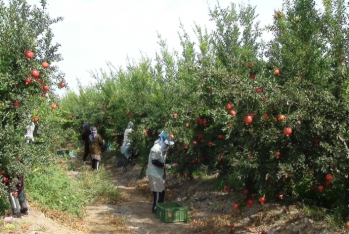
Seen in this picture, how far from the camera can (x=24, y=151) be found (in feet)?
17.7

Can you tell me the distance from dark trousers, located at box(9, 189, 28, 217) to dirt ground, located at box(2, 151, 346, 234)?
0.45 ft

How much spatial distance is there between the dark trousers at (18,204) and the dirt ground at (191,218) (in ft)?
0.45

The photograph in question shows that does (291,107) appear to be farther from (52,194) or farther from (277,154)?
(52,194)

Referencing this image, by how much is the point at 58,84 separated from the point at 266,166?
300 centimetres

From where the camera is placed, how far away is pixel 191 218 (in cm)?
746

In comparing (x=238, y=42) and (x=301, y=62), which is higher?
(x=238, y=42)

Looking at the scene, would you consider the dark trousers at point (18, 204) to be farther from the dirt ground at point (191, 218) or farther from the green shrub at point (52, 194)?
the green shrub at point (52, 194)

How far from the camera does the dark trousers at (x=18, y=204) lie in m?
5.78

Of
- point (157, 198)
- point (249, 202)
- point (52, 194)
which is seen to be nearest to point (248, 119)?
point (249, 202)

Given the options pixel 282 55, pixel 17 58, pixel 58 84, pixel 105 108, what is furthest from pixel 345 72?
pixel 105 108

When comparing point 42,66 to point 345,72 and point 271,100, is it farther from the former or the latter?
point 345,72

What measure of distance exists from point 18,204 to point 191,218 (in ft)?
10.1

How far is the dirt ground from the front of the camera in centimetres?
564

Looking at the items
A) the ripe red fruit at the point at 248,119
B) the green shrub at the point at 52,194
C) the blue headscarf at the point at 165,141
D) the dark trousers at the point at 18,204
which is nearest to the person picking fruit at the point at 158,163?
the blue headscarf at the point at 165,141
